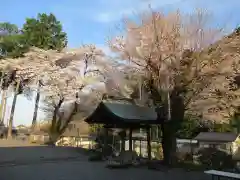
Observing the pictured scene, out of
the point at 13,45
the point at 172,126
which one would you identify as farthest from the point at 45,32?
the point at 172,126

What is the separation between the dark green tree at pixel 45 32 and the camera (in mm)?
26844

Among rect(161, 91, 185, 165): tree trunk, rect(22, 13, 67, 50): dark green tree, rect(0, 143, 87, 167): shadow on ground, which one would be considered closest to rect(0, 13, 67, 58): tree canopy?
rect(22, 13, 67, 50): dark green tree

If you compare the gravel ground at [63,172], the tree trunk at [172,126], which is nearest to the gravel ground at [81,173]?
the gravel ground at [63,172]

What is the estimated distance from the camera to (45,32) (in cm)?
2727

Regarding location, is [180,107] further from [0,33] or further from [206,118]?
[0,33]

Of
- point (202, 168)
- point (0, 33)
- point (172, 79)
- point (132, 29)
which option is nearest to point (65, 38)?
point (0, 33)

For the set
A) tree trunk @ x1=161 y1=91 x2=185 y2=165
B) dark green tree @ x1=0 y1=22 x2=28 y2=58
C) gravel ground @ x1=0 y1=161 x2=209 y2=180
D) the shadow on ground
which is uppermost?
dark green tree @ x1=0 y1=22 x2=28 y2=58

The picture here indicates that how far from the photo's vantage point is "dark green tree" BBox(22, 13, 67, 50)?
26844mm

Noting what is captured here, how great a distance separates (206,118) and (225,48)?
16.7ft

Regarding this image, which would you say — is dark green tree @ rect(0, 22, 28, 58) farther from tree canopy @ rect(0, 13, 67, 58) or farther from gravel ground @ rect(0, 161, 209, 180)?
gravel ground @ rect(0, 161, 209, 180)

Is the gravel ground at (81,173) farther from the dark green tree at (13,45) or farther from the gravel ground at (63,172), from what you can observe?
the dark green tree at (13,45)

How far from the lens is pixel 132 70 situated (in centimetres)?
1459

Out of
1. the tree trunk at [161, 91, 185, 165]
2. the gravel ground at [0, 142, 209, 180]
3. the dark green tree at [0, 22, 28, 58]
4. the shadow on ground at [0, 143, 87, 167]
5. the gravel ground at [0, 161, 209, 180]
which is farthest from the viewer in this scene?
the dark green tree at [0, 22, 28, 58]

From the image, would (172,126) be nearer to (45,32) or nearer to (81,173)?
(81,173)
